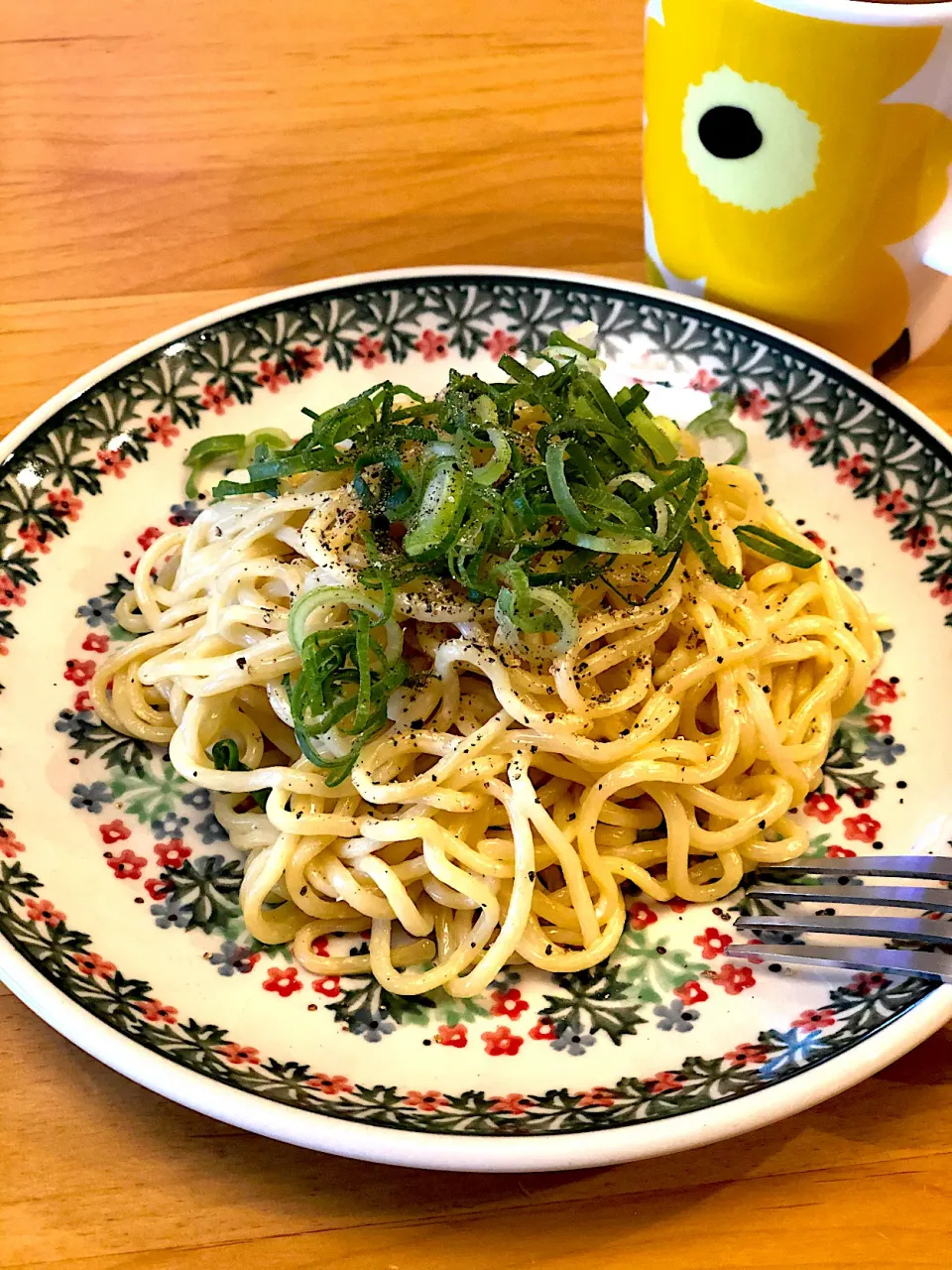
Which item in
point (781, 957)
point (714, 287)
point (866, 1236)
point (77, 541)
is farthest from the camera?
point (714, 287)

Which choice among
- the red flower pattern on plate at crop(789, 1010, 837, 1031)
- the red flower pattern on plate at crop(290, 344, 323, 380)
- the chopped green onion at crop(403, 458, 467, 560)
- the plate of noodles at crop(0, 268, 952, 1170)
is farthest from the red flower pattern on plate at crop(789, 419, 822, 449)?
the red flower pattern on plate at crop(789, 1010, 837, 1031)

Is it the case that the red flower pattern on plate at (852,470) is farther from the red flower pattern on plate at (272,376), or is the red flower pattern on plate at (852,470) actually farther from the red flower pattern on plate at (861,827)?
the red flower pattern on plate at (272,376)

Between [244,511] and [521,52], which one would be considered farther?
[521,52]

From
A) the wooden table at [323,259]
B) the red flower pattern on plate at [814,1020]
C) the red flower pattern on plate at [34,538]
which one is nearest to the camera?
the wooden table at [323,259]

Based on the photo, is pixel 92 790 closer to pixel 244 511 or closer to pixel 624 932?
pixel 244 511

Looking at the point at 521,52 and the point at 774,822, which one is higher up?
the point at 521,52

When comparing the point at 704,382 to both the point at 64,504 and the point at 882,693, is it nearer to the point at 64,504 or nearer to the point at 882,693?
the point at 882,693

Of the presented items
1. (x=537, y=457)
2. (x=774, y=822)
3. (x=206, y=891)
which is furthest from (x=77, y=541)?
(x=774, y=822)

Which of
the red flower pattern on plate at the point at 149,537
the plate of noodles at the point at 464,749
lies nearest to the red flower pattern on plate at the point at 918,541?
the plate of noodles at the point at 464,749

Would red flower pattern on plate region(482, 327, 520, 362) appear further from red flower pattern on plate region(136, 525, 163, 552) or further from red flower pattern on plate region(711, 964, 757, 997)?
red flower pattern on plate region(711, 964, 757, 997)
